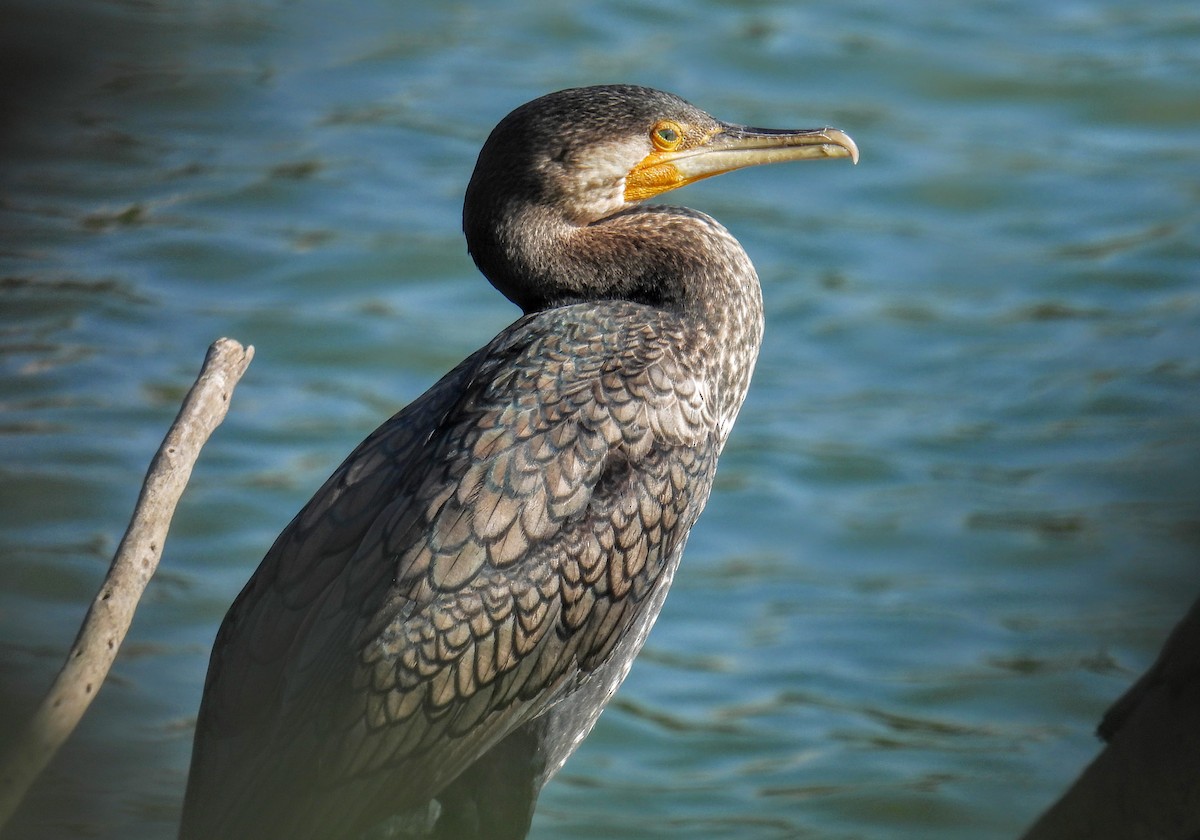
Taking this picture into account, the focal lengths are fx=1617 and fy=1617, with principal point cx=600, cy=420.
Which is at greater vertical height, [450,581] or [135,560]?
[135,560]

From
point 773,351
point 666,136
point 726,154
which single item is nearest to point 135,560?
point 666,136

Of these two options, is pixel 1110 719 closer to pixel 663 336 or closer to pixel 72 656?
pixel 72 656

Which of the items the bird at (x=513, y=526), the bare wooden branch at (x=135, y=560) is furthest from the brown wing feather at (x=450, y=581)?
the bare wooden branch at (x=135, y=560)

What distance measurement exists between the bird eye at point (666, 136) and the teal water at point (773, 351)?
5.33 ft

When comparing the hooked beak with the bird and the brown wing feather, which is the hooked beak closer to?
the bird

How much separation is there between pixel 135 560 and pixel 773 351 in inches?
343

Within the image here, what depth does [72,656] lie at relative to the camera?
3.02 meters

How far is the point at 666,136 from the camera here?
4602 millimetres

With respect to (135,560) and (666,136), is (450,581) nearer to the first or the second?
(135,560)

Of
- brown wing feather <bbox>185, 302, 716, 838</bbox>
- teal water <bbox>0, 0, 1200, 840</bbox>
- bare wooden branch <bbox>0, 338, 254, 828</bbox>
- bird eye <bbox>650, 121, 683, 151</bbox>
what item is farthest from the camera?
teal water <bbox>0, 0, 1200, 840</bbox>

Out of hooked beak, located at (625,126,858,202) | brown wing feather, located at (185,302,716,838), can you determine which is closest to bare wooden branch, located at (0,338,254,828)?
brown wing feather, located at (185,302,716,838)

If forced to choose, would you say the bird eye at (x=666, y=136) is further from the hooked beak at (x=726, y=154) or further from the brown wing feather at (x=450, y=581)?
the brown wing feather at (x=450, y=581)

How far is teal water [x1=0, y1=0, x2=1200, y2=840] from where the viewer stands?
29.0 feet

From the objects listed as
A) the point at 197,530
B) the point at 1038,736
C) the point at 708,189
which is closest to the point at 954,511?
the point at 1038,736
